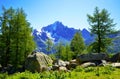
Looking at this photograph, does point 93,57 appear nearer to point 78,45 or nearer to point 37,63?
point 37,63

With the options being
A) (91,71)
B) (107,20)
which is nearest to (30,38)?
(107,20)

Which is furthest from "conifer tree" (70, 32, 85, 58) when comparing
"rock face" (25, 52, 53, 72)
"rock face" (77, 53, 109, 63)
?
"rock face" (77, 53, 109, 63)

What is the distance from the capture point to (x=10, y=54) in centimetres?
5766

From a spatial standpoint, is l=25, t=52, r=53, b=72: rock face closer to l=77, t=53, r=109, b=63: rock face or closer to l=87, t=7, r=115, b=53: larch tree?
l=77, t=53, r=109, b=63: rock face

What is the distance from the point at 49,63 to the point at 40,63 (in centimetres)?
297

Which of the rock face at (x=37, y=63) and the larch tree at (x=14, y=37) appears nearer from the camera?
the rock face at (x=37, y=63)

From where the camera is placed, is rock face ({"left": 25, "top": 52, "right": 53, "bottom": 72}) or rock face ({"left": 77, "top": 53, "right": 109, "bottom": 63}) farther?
Answer: rock face ({"left": 77, "top": 53, "right": 109, "bottom": 63})

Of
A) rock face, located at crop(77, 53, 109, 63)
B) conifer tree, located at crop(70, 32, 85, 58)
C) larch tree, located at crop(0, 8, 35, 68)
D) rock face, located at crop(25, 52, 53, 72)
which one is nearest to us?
rock face, located at crop(25, 52, 53, 72)

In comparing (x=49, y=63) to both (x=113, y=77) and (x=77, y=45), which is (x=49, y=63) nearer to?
(x=113, y=77)

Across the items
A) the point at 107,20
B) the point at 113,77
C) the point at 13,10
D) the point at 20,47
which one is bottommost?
the point at 113,77

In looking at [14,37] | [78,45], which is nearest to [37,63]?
[14,37]

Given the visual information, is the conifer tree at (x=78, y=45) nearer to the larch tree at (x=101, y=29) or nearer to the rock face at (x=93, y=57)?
the larch tree at (x=101, y=29)

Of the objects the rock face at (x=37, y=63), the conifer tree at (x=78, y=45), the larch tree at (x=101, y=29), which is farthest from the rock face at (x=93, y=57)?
the conifer tree at (x=78, y=45)

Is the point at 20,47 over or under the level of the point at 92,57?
over
